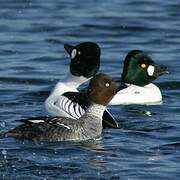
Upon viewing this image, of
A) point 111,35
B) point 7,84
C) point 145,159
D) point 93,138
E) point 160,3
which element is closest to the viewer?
point 145,159

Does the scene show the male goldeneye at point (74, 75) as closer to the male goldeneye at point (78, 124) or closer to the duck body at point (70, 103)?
the duck body at point (70, 103)

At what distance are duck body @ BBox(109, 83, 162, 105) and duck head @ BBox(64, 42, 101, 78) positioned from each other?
844 mm

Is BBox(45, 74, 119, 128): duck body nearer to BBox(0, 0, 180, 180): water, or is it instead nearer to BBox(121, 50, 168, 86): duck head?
BBox(0, 0, 180, 180): water

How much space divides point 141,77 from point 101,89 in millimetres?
3987

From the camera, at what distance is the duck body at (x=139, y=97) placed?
17047mm

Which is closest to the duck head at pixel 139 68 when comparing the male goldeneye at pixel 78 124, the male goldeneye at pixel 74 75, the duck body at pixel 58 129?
the male goldeneye at pixel 74 75

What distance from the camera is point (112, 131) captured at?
48.4 ft

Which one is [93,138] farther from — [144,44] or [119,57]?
[144,44]

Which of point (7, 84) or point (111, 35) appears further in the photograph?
point (111, 35)

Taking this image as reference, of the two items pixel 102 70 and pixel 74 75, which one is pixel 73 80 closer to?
pixel 74 75

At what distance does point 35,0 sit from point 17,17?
2.20 meters

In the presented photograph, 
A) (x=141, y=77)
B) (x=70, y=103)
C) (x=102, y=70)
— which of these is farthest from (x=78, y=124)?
(x=102, y=70)

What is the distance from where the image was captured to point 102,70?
1964 centimetres

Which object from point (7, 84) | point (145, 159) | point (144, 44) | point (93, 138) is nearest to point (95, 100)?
point (93, 138)
